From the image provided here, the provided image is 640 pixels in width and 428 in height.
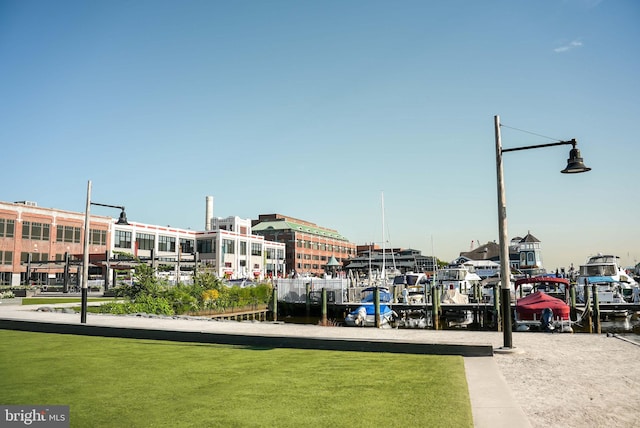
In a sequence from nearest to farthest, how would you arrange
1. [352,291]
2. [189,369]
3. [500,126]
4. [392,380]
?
[392,380]
[189,369]
[500,126]
[352,291]

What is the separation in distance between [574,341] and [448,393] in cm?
961

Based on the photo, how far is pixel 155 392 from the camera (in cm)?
914

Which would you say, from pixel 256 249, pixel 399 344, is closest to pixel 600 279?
pixel 399 344

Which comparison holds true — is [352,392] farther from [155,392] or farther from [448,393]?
[155,392]

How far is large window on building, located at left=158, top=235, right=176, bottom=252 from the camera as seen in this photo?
323 ft

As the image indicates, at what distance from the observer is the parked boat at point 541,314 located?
30125 millimetres

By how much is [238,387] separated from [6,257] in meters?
76.4

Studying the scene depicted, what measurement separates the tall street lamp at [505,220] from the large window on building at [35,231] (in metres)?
77.9

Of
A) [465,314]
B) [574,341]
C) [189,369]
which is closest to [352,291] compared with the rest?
[465,314]

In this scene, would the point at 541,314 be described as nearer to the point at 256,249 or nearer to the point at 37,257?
the point at 37,257

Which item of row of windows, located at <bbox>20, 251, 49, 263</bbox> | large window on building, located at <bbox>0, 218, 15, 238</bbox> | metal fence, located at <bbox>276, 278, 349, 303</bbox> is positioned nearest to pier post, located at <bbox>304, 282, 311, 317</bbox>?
metal fence, located at <bbox>276, 278, 349, 303</bbox>

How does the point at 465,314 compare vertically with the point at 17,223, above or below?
below

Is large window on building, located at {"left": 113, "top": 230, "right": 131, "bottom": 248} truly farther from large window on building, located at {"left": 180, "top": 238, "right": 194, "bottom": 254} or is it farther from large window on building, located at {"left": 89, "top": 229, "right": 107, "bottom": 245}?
large window on building, located at {"left": 180, "top": 238, "right": 194, "bottom": 254}

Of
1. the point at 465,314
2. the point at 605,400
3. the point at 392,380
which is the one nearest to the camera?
the point at 605,400
